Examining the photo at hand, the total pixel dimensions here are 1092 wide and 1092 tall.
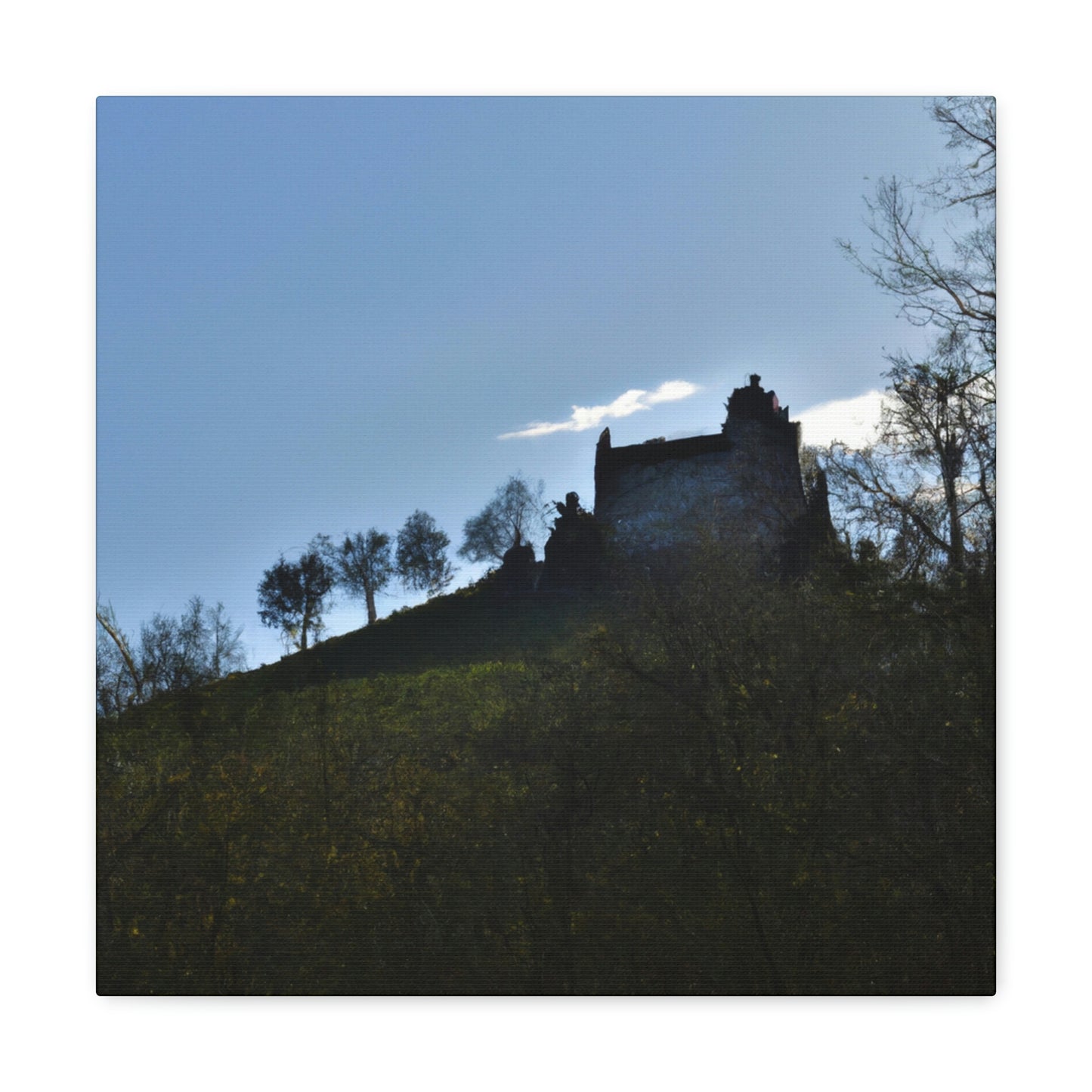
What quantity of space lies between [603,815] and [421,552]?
4.70 ft

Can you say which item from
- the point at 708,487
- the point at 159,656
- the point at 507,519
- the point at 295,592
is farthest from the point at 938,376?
the point at 159,656

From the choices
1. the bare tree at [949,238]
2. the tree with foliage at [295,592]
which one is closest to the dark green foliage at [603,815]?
the tree with foliage at [295,592]

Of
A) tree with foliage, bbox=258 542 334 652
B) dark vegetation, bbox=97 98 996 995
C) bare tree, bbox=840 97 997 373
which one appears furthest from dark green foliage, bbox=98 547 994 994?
bare tree, bbox=840 97 997 373

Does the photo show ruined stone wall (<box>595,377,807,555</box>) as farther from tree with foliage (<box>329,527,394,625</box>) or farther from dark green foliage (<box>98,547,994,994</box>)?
tree with foliage (<box>329,527,394,625</box>)

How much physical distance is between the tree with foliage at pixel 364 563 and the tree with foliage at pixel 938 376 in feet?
6.74

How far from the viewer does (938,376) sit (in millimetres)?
3781

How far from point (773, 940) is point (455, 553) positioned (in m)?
2.20

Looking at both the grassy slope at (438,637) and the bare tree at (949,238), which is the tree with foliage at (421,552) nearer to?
the grassy slope at (438,637)

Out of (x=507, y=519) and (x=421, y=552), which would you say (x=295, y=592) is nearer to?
(x=421, y=552)

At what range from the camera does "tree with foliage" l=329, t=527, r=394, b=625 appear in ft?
12.4

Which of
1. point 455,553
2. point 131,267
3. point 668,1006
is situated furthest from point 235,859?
point 131,267

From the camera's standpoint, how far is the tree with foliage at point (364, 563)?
12.4ft

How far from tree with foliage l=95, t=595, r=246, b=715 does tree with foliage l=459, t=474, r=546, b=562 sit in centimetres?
118
